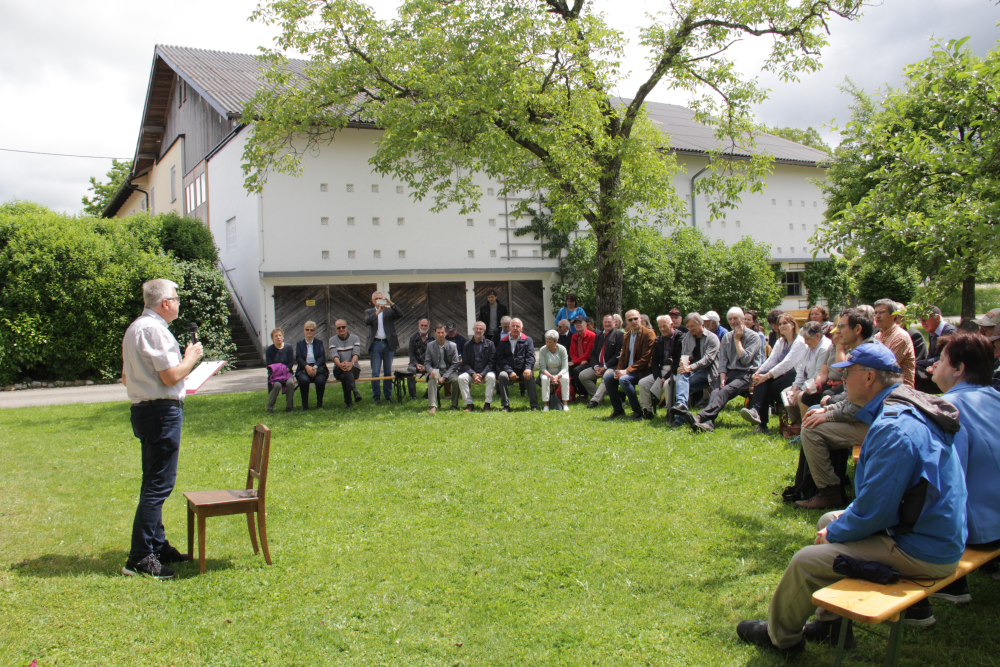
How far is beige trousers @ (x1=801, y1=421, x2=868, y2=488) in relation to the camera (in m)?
5.29

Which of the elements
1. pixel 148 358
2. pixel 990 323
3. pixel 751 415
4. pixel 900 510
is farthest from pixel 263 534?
pixel 990 323

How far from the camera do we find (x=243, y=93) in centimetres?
2059

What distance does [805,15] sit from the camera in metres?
12.7

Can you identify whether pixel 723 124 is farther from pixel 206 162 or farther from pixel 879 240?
→ pixel 206 162

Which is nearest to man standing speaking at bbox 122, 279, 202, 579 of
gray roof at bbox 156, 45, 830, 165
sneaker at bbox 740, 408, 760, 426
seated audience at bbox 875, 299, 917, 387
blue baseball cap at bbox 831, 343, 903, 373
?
blue baseball cap at bbox 831, 343, 903, 373

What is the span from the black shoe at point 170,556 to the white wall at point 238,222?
49.0 ft

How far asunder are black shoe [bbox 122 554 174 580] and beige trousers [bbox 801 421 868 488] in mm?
4794

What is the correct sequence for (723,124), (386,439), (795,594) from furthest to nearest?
(723,124) → (386,439) → (795,594)

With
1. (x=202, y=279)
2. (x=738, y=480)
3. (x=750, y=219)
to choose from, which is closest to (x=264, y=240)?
(x=202, y=279)

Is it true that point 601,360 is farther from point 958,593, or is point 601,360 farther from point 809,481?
point 958,593

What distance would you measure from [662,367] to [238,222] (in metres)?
15.0

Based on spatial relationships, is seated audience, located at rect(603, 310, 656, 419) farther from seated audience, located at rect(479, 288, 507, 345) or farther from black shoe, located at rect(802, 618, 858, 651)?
black shoe, located at rect(802, 618, 858, 651)

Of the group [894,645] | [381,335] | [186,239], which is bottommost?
[894,645]

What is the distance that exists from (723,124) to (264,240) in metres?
12.1
